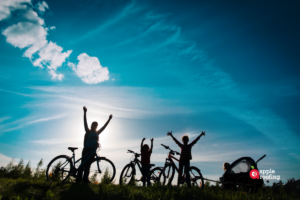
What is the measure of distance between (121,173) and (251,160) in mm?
6256

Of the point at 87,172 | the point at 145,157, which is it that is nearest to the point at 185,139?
the point at 145,157

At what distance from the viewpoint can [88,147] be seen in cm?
Result: 831

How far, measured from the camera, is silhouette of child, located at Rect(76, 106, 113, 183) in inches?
314

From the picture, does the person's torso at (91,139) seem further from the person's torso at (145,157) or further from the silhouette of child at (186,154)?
the silhouette of child at (186,154)

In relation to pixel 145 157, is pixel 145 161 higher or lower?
lower

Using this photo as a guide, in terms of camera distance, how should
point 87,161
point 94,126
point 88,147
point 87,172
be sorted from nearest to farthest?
point 87,172 → point 87,161 → point 88,147 → point 94,126

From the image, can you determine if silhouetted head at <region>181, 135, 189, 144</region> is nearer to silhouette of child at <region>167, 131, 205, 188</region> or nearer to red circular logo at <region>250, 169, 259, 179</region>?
silhouette of child at <region>167, 131, 205, 188</region>

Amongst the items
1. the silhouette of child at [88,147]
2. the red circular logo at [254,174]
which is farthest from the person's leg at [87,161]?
the red circular logo at [254,174]

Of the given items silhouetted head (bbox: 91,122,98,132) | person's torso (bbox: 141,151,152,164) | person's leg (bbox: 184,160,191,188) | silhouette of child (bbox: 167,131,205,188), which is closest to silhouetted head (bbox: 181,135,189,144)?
silhouette of child (bbox: 167,131,205,188)

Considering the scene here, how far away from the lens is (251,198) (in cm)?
593

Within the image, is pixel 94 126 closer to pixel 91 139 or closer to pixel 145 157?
pixel 91 139

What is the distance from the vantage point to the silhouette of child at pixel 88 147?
7.98m

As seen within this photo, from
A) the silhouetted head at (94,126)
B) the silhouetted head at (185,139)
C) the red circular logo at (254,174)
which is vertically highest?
the silhouetted head at (94,126)

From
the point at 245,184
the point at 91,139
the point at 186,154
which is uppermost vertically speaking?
the point at 91,139
